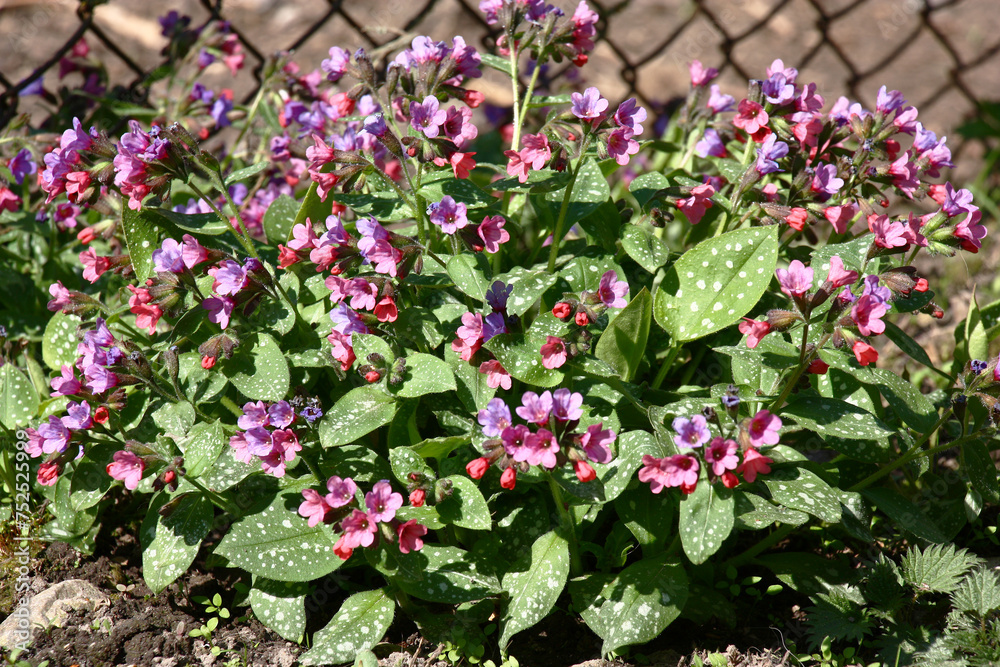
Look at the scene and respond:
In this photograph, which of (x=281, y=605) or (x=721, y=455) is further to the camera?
(x=281, y=605)

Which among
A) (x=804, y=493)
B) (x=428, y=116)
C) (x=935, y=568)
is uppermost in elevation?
(x=428, y=116)

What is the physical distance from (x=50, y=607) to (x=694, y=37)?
15.8ft

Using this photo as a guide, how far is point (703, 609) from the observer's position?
2229 millimetres

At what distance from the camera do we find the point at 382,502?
1.92 metres

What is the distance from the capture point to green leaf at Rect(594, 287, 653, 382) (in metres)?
2.17

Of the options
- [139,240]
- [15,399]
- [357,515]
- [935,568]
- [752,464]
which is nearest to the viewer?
[752,464]

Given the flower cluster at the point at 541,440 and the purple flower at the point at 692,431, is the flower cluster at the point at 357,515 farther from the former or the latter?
the purple flower at the point at 692,431

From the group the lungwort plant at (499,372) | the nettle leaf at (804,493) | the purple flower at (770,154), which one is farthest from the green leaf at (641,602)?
the purple flower at (770,154)

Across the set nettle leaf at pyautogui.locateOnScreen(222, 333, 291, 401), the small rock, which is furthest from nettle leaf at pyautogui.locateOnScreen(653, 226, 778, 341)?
the small rock

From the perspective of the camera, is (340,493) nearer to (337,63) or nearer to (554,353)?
(554,353)

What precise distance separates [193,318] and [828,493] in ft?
5.75

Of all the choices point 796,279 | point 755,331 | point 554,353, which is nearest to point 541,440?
point 554,353

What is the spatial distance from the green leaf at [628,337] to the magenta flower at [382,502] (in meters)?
0.68

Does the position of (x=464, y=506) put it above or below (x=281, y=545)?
below
